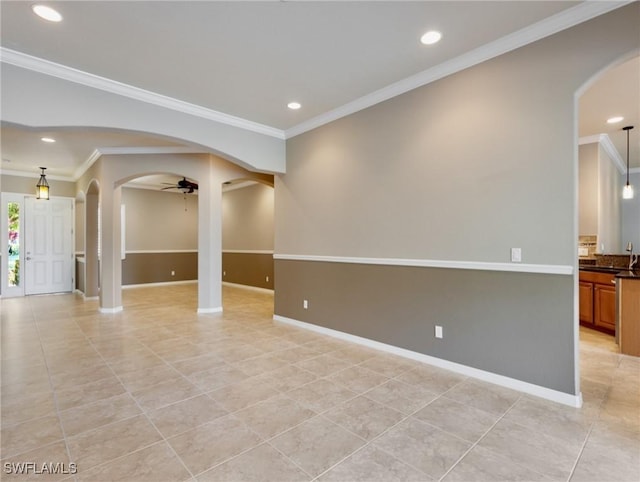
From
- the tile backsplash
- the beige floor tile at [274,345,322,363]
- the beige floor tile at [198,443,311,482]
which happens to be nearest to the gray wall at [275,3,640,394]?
the beige floor tile at [274,345,322,363]

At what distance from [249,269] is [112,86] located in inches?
244

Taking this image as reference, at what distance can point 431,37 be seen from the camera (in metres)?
2.83

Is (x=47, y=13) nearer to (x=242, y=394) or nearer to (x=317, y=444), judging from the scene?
(x=242, y=394)

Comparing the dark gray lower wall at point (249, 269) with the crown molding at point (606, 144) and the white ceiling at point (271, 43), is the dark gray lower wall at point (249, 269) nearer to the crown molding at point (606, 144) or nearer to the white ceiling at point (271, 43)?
the white ceiling at point (271, 43)

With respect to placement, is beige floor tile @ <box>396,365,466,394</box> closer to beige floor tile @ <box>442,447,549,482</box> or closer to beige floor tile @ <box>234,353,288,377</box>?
beige floor tile @ <box>442,447,549,482</box>

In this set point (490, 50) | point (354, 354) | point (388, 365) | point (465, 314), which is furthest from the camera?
point (354, 354)

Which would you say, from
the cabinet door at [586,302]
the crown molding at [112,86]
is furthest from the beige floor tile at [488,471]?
the crown molding at [112,86]

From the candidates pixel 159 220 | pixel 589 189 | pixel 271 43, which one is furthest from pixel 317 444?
pixel 159 220

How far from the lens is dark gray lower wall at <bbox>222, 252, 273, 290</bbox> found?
8523 millimetres

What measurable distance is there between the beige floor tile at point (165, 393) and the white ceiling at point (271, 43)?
2.77 meters

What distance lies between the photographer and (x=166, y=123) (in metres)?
3.97

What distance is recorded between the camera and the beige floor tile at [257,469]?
5.91ft

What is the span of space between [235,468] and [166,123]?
3.74 metres

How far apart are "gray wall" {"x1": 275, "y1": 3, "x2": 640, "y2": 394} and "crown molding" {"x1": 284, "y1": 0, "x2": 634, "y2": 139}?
0.20 ft
